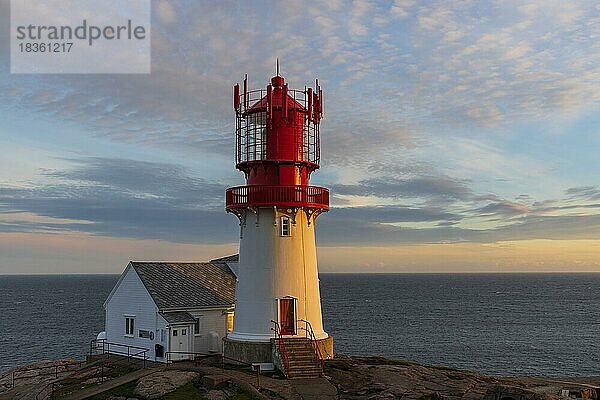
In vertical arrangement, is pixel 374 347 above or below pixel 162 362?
below

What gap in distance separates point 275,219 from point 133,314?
969cm

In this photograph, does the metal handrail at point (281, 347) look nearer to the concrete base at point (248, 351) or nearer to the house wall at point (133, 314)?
the concrete base at point (248, 351)

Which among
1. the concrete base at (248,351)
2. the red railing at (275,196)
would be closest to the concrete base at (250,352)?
the concrete base at (248,351)

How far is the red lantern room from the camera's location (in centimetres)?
2952

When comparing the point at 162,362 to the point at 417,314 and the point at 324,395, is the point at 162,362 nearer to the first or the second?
the point at 324,395

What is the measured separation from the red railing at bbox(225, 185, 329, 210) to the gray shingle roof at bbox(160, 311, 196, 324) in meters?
6.23

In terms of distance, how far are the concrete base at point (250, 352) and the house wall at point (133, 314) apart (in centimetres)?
400

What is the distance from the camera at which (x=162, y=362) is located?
3173 cm

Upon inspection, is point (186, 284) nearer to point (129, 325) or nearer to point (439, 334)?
point (129, 325)

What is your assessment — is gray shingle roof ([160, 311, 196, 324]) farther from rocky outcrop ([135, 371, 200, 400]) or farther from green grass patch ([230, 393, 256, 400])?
green grass patch ([230, 393, 256, 400])

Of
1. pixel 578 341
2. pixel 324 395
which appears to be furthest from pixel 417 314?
pixel 324 395

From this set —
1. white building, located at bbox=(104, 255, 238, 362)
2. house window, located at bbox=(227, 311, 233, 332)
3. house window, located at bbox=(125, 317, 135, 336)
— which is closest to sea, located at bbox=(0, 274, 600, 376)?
house window, located at bbox=(227, 311, 233, 332)

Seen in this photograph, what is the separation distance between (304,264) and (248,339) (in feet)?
13.8

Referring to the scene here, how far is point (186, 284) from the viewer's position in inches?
1393
